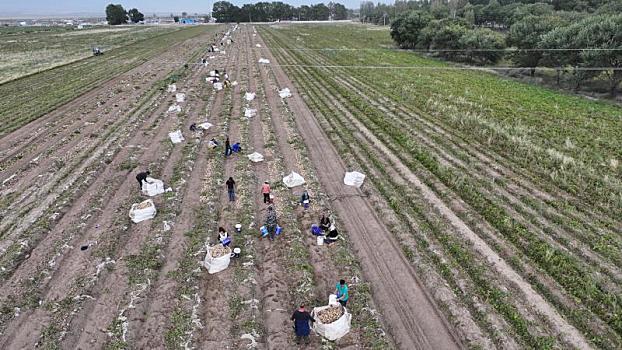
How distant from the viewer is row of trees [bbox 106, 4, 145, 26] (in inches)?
5920

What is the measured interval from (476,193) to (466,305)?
293 inches

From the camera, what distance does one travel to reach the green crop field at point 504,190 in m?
11.4

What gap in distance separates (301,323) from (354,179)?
9861mm

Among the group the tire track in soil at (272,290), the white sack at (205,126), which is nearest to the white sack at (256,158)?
the tire track in soil at (272,290)

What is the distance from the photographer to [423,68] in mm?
48094

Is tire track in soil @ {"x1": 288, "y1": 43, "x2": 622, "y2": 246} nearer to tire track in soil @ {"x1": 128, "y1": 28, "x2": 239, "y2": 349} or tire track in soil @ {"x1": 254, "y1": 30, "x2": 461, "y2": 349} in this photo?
tire track in soil @ {"x1": 254, "y1": 30, "x2": 461, "y2": 349}

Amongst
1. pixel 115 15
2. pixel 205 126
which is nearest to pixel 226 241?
pixel 205 126

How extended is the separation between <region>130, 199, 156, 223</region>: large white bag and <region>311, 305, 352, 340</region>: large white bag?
29.6ft

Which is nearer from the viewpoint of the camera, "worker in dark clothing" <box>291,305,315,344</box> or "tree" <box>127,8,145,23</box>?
"worker in dark clothing" <box>291,305,315,344</box>

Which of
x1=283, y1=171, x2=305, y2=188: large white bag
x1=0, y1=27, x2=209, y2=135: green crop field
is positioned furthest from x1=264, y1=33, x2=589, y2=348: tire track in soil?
x1=0, y1=27, x2=209, y2=135: green crop field

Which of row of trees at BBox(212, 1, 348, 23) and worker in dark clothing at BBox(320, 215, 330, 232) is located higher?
row of trees at BBox(212, 1, 348, 23)

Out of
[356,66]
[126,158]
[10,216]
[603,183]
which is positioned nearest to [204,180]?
[126,158]

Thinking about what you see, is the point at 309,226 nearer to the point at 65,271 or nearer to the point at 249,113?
the point at 65,271

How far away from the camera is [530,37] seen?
41.5 metres
